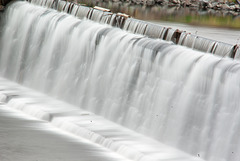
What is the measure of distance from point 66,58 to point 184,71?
14.1 ft

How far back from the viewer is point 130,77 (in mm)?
12492

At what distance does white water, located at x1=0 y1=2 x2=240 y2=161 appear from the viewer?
1031 cm

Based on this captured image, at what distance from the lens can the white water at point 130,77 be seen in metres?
10.3

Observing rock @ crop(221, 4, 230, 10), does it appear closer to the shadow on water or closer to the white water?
the shadow on water

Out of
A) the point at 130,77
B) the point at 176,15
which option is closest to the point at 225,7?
the point at 176,15

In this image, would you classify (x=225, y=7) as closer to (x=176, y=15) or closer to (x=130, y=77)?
(x=176, y=15)

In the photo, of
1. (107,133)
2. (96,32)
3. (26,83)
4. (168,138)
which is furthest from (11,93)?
(168,138)

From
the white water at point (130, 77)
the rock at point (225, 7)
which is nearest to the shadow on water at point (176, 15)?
the rock at point (225, 7)

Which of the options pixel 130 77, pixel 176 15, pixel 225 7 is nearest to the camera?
pixel 130 77

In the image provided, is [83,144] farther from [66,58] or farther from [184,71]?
[66,58]

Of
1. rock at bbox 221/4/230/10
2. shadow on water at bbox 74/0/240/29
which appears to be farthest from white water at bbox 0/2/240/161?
rock at bbox 221/4/230/10

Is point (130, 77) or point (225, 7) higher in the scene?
point (130, 77)

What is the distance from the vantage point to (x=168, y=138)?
11219 mm

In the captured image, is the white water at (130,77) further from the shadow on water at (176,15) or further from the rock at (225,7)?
the rock at (225,7)
